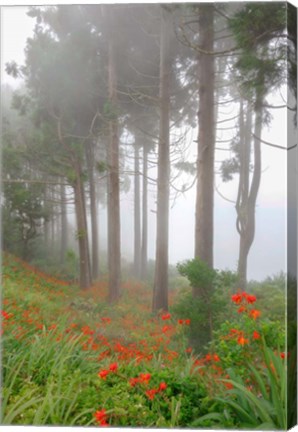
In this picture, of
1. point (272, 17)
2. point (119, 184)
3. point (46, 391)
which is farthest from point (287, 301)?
point (272, 17)

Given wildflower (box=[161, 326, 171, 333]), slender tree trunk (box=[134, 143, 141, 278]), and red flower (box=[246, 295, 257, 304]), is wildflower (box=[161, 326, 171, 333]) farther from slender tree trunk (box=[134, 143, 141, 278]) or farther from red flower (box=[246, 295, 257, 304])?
red flower (box=[246, 295, 257, 304])

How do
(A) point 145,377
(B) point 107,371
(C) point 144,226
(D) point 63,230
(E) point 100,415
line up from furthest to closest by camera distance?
(D) point 63,230 → (C) point 144,226 → (B) point 107,371 → (A) point 145,377 → (E) point 100,415

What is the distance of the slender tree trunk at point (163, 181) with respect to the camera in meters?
3.21

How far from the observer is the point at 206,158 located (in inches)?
125

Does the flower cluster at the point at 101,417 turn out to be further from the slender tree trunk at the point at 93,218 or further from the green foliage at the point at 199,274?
the green foliage at the point at 199,274

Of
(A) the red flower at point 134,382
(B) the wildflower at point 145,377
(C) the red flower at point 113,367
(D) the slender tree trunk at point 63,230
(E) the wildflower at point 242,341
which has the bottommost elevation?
(A) the red flower at point 134,382

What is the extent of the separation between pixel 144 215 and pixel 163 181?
31 centimetres

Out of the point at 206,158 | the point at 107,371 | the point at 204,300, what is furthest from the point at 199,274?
the point at 107,371

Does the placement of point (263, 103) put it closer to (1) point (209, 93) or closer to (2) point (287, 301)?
(1) point (209, 93)

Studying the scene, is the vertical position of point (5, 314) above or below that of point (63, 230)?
below

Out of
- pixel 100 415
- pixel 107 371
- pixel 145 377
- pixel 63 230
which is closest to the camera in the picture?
pixel 100 415

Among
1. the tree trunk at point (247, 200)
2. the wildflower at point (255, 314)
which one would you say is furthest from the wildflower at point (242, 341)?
the tree trunk at point (247, 200)

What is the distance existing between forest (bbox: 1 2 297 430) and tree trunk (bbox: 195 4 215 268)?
0.01 meters

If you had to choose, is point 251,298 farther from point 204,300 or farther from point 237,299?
point 204,300
